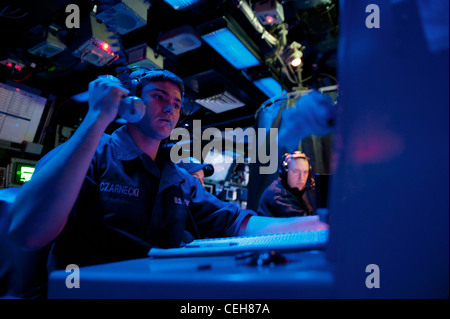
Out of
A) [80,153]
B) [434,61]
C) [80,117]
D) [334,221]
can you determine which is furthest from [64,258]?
[80,117]

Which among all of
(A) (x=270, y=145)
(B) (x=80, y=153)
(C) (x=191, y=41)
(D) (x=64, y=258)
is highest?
(C) (x=191, y=41)

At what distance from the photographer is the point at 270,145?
3.65m

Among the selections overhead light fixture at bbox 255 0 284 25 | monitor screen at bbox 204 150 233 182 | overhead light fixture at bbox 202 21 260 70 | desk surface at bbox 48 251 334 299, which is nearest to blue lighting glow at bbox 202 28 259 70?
overhead light fixture at bbox 202 21 260 70

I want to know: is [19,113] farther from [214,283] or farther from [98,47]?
[214,283]

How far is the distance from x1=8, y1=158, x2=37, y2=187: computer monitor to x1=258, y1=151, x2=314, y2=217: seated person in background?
302 centimetres

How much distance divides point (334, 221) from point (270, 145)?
11.1 feet

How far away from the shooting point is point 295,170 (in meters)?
2.64

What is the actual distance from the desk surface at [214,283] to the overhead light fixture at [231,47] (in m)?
2.47

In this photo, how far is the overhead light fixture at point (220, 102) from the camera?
12.1 ft

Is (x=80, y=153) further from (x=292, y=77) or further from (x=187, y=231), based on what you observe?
(x=292, y=77)

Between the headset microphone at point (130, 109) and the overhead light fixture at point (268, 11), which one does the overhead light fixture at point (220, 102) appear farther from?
the headset microphone at point (130, 109)

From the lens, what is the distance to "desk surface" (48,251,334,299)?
28 centimetres

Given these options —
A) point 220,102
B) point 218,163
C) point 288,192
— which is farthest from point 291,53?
point 218,163

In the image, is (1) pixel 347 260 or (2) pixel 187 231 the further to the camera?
(2) pixel 187 231
